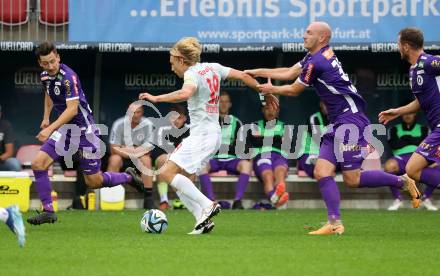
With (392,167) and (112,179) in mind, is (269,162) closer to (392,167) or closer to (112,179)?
(392,167)

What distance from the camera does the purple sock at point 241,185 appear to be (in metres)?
16.7

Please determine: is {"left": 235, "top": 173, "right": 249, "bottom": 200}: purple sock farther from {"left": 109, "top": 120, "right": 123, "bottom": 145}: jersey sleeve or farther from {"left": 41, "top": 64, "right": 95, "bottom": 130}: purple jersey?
{"left": 41, "top": 64, "right": 95, "bottom": 130}: purple jersey

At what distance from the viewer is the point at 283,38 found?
16422 mm

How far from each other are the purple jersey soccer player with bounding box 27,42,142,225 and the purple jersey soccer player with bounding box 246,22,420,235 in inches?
95.7

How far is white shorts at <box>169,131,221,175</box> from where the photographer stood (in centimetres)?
1076

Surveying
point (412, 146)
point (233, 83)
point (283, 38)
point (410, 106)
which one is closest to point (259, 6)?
point (283, 38)

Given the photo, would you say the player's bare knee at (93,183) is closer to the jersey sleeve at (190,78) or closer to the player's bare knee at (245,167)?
the jersey sleeve at (190,78)

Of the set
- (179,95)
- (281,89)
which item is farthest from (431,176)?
(179,95)

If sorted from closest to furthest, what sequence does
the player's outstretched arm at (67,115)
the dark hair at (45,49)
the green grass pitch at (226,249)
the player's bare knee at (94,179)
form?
the green grass pitch at (226,249), the player's outstretched arm at (67,115), the dark hair at (45,49), the player's bare knee at (94,179)

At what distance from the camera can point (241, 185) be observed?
54.7ft

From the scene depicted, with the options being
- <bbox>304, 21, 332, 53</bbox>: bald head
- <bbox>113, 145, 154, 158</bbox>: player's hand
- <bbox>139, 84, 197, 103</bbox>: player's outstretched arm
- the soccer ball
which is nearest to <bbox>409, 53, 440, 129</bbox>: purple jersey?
<bbox>304, 21, 332, 53</bbox>: bald head

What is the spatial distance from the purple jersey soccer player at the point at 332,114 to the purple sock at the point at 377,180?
1.6 inches

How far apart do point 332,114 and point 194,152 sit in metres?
1.47

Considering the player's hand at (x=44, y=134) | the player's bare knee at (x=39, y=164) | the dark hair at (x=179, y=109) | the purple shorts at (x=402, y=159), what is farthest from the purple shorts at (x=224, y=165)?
the player's hand at (x=44, y=134)
